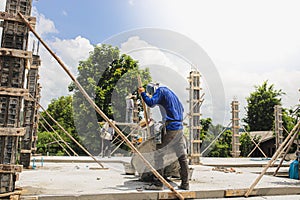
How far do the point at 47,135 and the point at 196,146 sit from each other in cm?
1073

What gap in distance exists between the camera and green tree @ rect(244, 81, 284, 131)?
32.9 metres

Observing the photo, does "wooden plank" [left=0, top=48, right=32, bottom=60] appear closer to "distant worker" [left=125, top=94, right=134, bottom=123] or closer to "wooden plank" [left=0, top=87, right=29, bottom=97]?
"wooden plank" [left=0, top=87, right=29, bottom=97]

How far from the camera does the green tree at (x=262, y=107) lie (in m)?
32.9

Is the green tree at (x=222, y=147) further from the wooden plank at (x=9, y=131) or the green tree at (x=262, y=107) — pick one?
the wooden plank at (x=9, y=131)

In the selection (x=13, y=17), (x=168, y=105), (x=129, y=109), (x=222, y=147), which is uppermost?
(x=13, y=17)

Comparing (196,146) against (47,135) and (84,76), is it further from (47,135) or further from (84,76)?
(47,135)

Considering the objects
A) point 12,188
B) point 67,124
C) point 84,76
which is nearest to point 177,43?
point 12,188

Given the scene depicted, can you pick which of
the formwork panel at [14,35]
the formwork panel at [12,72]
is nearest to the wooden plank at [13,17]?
the formwork panel at [14,35]

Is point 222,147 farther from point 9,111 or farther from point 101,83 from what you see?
point 9,111

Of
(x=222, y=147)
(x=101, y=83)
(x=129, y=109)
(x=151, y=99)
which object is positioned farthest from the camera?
(x=222, y=147)

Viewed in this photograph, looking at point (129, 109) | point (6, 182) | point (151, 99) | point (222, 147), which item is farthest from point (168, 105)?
point (222, 147)

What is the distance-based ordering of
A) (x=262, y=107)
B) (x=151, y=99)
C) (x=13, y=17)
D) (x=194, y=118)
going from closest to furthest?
1. (x=13, y=17)
2. (x=151, y=99)
3. (x=194, y=118)
4. (x=262, y=107)

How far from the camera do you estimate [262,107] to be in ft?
109

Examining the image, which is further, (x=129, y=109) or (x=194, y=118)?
(x=129, y=109)
